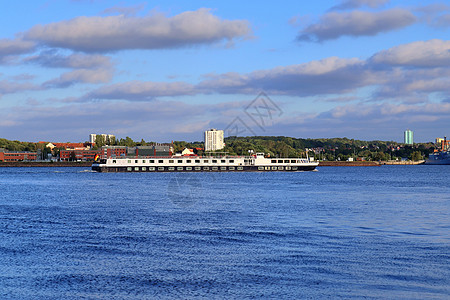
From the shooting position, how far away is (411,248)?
22.9 meters

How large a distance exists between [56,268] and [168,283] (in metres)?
4.88

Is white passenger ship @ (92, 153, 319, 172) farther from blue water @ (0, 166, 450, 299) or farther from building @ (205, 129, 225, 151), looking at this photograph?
blue water @ (0, 166, 450, 299)

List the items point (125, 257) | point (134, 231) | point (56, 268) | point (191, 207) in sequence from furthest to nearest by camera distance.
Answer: point (191, 207), point (134, 231), point (125, 257), point (56, 268)

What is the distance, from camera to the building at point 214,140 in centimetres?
17055

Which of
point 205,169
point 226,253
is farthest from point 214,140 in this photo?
point 226,253

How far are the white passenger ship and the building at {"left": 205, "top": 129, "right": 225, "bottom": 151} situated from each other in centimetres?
4562

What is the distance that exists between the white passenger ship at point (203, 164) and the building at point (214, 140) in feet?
150

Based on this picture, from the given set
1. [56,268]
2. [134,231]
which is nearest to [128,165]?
[134,231]

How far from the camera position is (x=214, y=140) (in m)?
174

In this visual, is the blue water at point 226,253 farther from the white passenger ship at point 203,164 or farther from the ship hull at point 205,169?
the white passenger ship at point 203,164

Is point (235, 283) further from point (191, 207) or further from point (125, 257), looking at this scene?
point (191, 207)

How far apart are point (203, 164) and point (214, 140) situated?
170 feet

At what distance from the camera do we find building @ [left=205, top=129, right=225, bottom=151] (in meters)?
171

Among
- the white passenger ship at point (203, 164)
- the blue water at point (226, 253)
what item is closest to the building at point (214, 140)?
the white passenger ship at point (203, 164)
